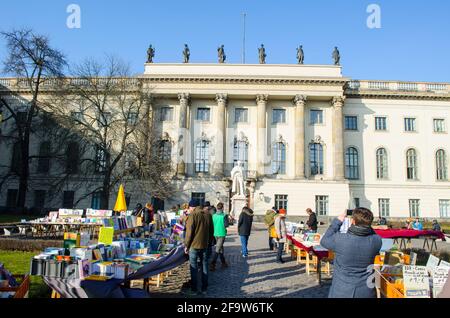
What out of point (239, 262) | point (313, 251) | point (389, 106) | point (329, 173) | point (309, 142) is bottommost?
point (239, 262)

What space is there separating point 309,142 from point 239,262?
30733mm

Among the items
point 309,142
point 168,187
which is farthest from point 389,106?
point 168,187

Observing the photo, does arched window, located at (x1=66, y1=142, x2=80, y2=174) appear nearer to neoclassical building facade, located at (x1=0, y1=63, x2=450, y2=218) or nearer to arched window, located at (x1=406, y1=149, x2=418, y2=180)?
neoclassical building facade, located at (x1=0, y1=63, x2=450, y2=218)

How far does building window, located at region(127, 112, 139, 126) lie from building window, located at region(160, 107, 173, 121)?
677cm

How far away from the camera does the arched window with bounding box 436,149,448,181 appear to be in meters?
41.9

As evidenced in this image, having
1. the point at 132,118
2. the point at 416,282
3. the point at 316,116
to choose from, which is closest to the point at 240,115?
the point at 316,116

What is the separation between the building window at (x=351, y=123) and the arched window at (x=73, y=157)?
100ft

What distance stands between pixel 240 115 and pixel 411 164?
21832mm

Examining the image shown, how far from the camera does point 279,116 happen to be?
41.8 meters
